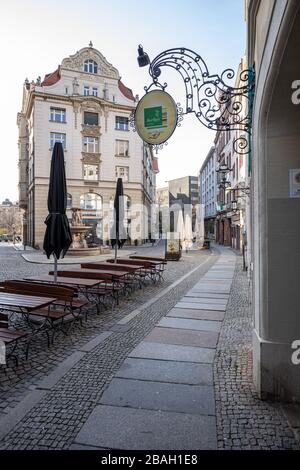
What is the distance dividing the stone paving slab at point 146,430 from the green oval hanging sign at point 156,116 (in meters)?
3.58

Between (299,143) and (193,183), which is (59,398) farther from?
(193,183)

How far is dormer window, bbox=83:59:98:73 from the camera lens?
35.9 metres

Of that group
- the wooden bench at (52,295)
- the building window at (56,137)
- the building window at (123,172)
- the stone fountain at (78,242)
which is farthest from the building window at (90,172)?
the wooden bench at (52,295)

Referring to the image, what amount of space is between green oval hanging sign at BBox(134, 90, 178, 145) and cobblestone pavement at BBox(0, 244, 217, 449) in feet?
10.8

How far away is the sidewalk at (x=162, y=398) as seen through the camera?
9.80ft

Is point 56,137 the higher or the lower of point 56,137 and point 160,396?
the higher

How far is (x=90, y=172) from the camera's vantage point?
36375 millimetres

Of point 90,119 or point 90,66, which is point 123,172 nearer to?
point 90,119

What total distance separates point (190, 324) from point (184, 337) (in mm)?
838

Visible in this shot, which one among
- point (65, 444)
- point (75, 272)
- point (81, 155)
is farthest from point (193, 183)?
point (65, 444)

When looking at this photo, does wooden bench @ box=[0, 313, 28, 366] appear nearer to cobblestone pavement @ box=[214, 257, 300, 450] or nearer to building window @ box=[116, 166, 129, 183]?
cobblestone pavement @ box=[214, 257, 300, 450]

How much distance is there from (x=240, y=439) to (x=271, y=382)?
861 millimetres

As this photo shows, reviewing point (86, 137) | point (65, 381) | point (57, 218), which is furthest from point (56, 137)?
point (65, 381)

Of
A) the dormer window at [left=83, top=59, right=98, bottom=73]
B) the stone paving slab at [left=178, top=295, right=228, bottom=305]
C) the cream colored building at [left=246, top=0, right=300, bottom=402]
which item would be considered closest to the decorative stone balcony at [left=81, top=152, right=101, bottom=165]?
the dormer window at [left=83, top=59, right=98, bottom=73]
